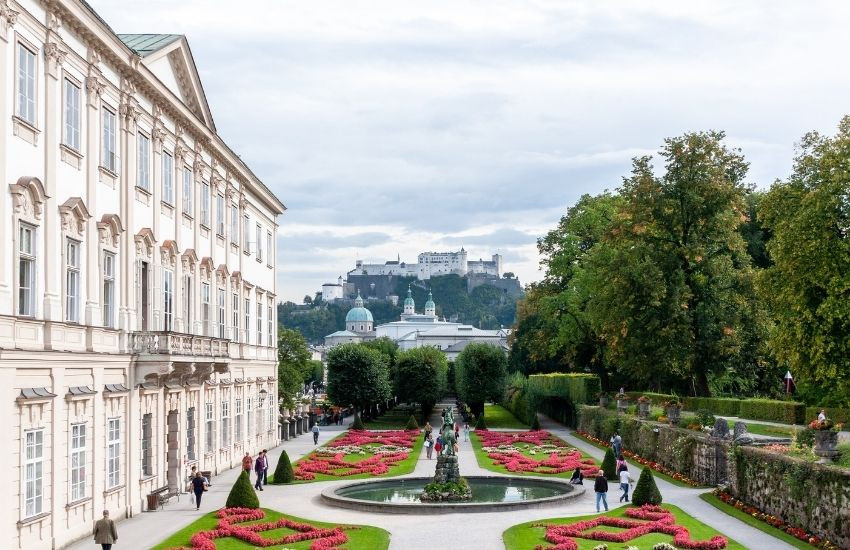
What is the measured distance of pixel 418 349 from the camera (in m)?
87.0

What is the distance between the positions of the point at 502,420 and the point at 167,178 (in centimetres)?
5289

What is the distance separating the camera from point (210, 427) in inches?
1710

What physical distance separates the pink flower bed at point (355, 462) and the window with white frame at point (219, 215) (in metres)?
10.8

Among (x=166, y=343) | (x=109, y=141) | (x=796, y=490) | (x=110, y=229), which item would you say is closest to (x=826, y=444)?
(x=796, y=490)

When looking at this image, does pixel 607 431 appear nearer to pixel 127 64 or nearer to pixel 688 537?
pixel 688 537

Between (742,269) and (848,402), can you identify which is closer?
(848,402)

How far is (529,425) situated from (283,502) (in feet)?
140

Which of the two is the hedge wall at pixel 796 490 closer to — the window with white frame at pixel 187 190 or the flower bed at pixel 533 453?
the flower bed at pixel 533 453

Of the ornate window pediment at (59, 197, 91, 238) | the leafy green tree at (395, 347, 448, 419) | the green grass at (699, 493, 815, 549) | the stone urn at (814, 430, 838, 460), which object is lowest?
the green grass at (699, 493, 815, 549)

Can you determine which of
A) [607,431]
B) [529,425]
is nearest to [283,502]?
[607,431]

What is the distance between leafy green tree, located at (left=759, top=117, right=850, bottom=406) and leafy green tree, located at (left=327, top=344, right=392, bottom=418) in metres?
39.7

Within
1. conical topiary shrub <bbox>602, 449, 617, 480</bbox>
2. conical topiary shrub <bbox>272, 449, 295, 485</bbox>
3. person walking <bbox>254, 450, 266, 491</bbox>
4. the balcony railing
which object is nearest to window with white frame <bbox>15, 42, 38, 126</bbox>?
the balcony railing

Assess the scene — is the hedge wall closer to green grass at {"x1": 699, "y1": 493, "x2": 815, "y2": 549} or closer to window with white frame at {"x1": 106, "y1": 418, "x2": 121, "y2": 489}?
green grass at {"x1": 699, "y1": 493, "x2": 815, "y2": 549}

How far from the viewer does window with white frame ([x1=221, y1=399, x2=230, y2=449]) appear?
45875mm
